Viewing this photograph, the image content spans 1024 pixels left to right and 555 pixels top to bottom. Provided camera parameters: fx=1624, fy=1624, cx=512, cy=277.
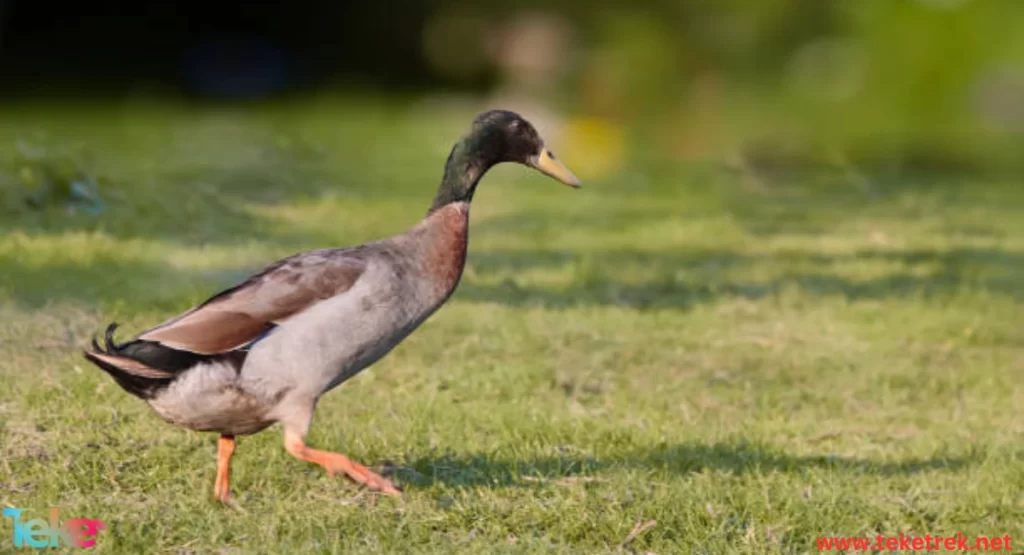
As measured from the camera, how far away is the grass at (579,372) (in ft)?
17.5

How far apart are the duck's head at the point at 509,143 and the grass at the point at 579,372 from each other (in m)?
1.09

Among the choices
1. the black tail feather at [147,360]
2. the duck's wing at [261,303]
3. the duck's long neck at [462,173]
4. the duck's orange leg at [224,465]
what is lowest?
the duck's orange leg at [224,465]

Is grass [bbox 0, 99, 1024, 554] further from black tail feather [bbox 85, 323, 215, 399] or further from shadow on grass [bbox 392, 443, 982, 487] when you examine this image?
black tail feather [bbox 85, 323, 215, 399]

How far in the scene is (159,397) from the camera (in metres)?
4.99

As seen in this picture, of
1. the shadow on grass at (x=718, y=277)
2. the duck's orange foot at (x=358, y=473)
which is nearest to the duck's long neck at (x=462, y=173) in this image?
the duck's orange foot at (x=358, y=473)

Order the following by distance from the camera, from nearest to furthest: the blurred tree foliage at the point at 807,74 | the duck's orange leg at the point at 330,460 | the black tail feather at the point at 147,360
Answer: the black tail feather at the point at 147,360, the duck's orange leg at the point at 330,460, the blurred tree foliage at the point at 807,74

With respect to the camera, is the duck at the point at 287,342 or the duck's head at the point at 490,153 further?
the duck's head at the point at 490,153

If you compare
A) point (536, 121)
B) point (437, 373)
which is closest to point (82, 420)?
point (437, 373)

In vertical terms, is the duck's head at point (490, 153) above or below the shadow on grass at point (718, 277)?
above

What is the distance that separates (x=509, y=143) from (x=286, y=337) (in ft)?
3.56

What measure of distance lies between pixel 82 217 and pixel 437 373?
374 cm

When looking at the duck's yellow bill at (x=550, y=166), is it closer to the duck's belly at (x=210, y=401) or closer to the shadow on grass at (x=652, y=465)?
the shadow on grass at (x=652, y=465)

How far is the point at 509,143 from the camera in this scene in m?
5.54

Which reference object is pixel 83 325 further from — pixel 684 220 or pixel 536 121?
pixel 536 121
